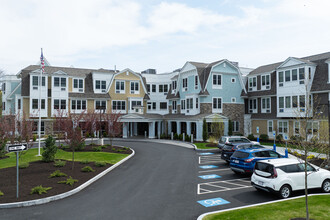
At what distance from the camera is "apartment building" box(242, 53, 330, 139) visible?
27156 mm

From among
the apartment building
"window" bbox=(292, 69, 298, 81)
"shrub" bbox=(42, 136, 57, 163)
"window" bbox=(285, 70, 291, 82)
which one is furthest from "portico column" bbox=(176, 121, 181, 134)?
"shrub" bbox=(42, 136, 57, 163)

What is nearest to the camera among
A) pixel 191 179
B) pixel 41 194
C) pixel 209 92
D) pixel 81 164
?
pixel 41 194

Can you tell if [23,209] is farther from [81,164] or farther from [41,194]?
[81,164]

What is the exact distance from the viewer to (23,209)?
9.75m

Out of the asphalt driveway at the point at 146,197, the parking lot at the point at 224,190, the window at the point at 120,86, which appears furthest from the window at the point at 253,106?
the asphalt driveway at the point at 146,197

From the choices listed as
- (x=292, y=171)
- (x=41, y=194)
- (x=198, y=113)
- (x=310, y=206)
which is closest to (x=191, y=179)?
(x=292, y=171)

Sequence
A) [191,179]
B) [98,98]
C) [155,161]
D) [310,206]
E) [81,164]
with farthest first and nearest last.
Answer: [98,98], [155,161], [81,164], [191,179], [310,206]

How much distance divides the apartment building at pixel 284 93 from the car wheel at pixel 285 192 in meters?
14.9

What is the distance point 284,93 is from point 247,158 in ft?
65.2

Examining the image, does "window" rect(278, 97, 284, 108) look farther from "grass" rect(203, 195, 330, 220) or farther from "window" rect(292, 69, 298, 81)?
"grass" rect(203, 195, 330, 220)

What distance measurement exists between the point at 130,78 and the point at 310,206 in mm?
36035

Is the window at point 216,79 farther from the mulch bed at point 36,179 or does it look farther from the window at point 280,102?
the mulch bed at point 36,179

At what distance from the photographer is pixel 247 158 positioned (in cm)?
1434

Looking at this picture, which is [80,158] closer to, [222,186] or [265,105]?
[222,186]
